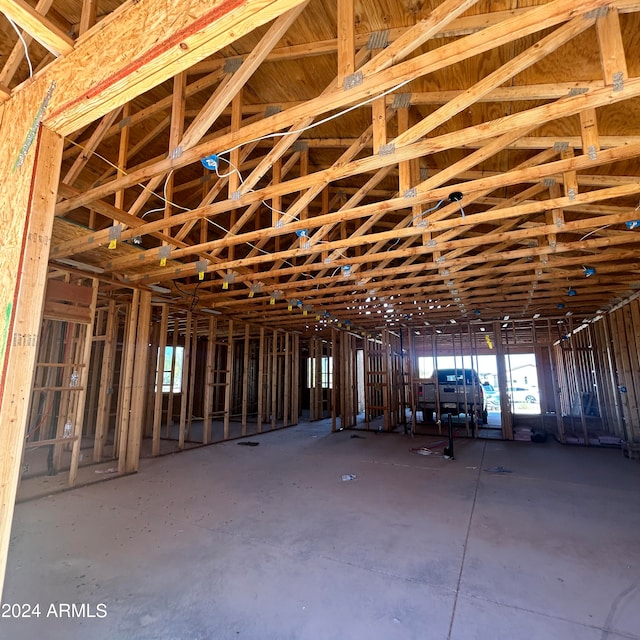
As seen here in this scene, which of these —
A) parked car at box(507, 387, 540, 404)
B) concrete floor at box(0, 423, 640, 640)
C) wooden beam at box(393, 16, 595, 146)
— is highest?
wooden beam at box(393, 16, 595, 146)

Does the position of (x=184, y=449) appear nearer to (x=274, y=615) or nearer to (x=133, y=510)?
(x=133, y=510)

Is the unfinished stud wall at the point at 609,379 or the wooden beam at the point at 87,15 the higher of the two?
the wooden beam at the point at 87,15

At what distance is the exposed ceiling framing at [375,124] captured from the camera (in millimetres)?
2062

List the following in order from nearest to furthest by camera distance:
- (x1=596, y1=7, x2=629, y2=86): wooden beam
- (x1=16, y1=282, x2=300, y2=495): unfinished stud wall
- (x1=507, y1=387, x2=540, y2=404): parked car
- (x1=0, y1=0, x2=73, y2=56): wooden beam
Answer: (x1=0, y1=0, x2=73, y2=56): wooden beam, (x1=596, y1=7, x2=629, y2=86): wooden beam, (x1=16, y1=282, x2=300, y2=495): unfinished stud wall, (x1=507, y1=387, x2=540, y2=404): parked car

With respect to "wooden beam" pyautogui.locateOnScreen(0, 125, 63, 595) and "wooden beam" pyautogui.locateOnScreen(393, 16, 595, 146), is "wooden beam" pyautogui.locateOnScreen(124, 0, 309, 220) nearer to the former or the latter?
"wooden beam" pyautogui.locateOnScreen(0, 125, 63, 595)

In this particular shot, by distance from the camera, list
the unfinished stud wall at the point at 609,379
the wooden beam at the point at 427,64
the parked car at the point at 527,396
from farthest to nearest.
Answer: the parked car at the point at 527,396 < the unfinished stud wall at the point at 609,379 < the wooden beam at the point at 427,64

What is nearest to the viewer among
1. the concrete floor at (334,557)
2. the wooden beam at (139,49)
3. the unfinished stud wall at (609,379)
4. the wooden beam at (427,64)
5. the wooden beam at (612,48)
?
the wooden beam at (139,49)

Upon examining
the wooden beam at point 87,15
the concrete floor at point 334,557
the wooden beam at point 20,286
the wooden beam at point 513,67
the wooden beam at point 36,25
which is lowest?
the concrete floor at point 334,557

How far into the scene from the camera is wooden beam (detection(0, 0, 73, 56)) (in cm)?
164

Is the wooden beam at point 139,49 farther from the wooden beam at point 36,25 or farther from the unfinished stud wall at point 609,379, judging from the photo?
the unfinished stud wall at point 609,379

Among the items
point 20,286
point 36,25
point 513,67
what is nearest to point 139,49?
point 36,25

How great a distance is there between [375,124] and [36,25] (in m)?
2.12

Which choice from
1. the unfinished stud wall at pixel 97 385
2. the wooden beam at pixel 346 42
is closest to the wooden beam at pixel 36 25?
the wooden beam at pixel 346 42

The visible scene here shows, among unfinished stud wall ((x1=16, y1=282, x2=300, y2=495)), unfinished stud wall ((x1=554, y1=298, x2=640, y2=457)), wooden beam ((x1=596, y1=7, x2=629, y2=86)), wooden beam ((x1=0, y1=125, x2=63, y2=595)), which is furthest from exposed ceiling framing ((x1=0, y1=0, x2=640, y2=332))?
unfinished stud wall ((x1=554, y1=298, x2=640, y2=457))
